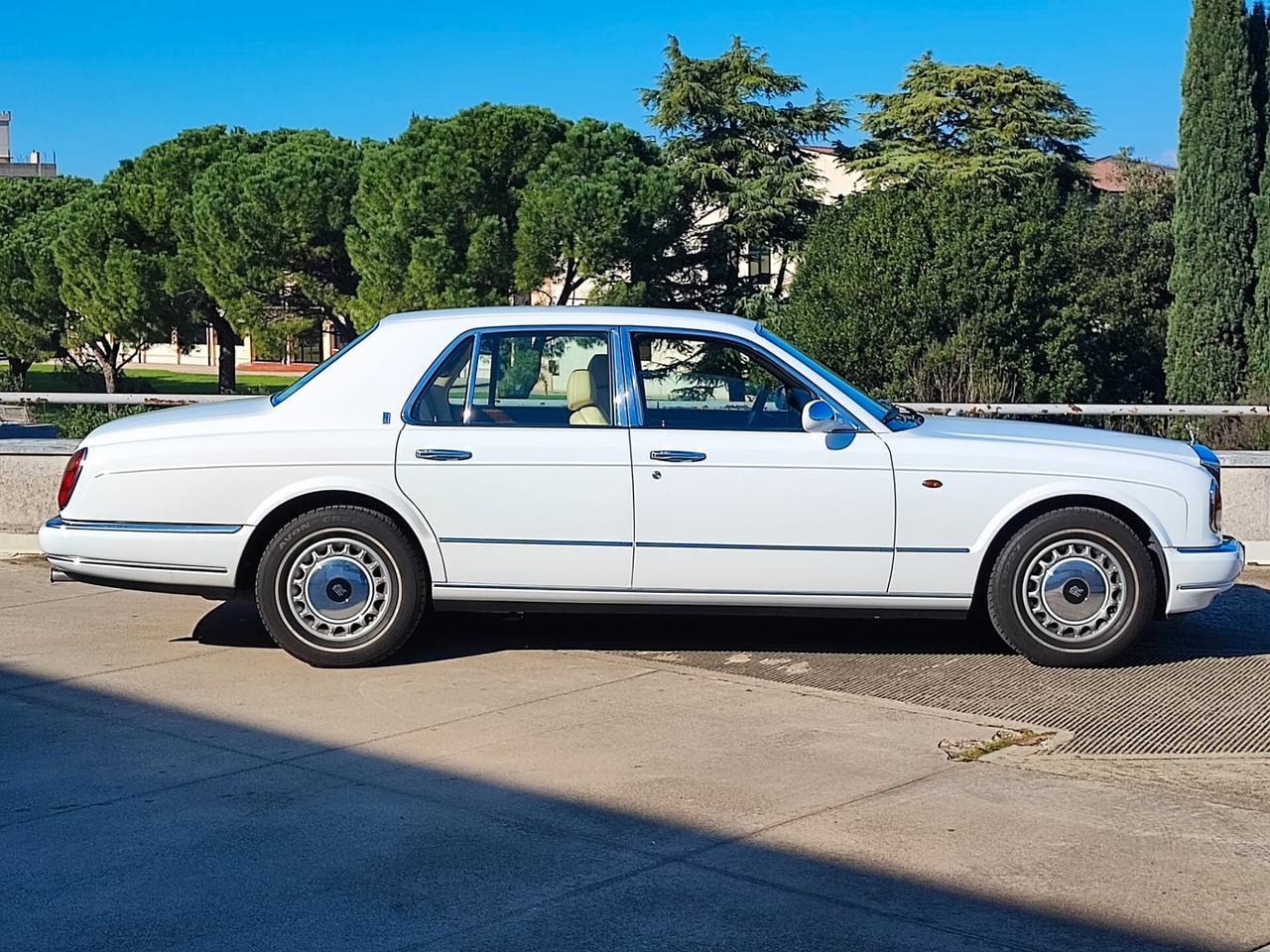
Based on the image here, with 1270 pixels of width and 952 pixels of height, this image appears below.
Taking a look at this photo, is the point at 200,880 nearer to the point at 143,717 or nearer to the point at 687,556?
the point at 143,717

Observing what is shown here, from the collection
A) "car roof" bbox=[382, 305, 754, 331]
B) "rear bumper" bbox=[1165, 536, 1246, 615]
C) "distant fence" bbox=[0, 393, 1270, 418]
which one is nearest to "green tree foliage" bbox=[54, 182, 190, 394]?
"distant fence" bbox=[0, 393, 1270, 418]

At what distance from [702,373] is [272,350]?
110 feet

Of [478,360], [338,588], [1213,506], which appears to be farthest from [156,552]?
[1213,506]

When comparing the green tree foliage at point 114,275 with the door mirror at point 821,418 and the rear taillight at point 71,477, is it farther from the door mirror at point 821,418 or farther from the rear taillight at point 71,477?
the door mirror at point 821,418

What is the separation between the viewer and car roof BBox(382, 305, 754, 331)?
7.30 m

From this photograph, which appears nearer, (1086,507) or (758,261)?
(1086,507)

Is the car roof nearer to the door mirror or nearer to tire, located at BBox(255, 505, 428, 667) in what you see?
the door mirror

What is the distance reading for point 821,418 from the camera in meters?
6.95

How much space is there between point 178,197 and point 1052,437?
37.5 meters

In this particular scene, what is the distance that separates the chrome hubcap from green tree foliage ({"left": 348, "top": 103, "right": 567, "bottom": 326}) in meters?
26.4

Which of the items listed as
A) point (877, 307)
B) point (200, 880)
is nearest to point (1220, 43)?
point (877, 307)

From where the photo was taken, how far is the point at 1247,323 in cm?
2402

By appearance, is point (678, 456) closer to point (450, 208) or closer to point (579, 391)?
point (579, 391)

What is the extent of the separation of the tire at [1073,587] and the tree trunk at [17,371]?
47.1 m
